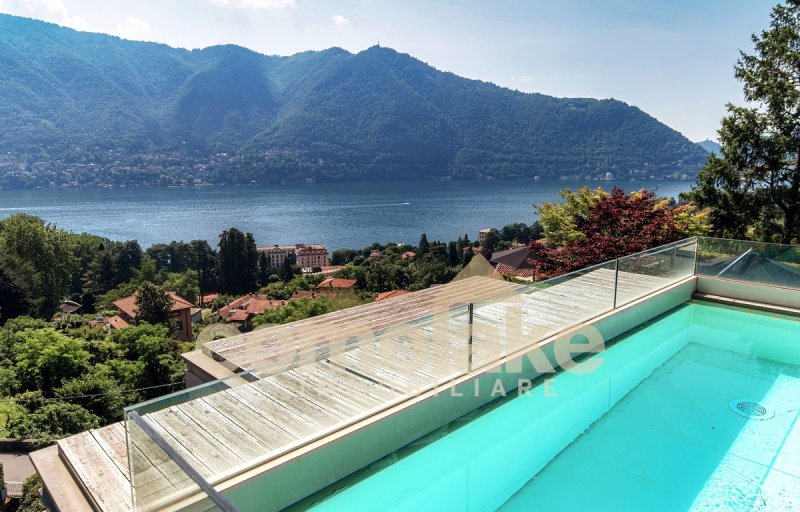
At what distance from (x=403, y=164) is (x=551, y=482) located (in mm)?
150638

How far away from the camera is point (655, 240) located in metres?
9.26

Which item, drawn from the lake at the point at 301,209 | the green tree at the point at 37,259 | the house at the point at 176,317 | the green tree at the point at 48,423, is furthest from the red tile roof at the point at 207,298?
the green tree at the point at 48,423

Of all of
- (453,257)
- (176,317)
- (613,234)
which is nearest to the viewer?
(613,234)

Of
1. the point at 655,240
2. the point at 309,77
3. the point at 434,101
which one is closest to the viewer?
the point at 655,240

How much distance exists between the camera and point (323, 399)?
3242mm

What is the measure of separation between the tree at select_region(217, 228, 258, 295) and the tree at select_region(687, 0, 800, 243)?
45.0 meters

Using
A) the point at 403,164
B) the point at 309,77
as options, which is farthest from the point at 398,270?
the point at 309,77

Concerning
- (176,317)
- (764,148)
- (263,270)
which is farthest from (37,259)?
(764,148)

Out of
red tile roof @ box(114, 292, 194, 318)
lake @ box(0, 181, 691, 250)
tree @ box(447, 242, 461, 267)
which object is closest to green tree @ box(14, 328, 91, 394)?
red tile roof @ box(114, 292, 194, 318)

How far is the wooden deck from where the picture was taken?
2486 millimetres

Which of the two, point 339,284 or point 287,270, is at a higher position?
point 339,284

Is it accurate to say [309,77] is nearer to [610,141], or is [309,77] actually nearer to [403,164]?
[403,164]

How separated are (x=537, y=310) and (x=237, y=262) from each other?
50.7 metres

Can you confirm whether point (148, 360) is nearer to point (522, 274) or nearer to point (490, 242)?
point (522, 274)
